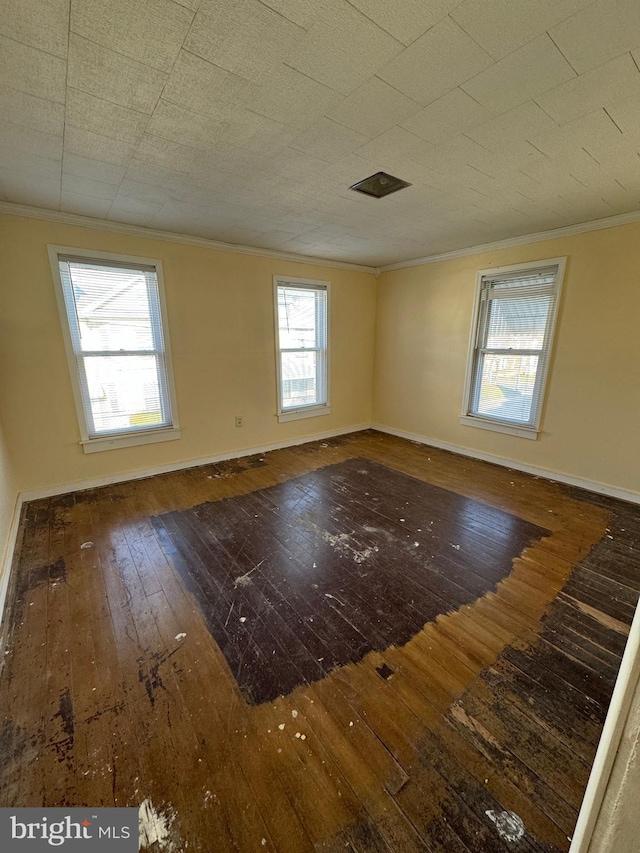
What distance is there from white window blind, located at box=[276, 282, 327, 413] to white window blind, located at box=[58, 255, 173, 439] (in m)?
1.53

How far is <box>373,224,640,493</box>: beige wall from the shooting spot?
302 centimetres

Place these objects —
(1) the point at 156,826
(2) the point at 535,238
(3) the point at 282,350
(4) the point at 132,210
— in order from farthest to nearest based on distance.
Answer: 1. (3) the point at 282,350
2. (2) the point at 535,238
3. (4) the point at 132,210
4. (1) the point at 156,826

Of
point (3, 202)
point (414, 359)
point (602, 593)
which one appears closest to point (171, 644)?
point (602, 593)

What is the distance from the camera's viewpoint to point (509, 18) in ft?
3.64

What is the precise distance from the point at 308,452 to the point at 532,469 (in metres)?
2.68

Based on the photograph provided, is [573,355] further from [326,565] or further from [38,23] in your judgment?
[38,23]

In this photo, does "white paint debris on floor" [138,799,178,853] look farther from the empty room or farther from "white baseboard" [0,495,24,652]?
"white baseboard" [0,495,24,652]

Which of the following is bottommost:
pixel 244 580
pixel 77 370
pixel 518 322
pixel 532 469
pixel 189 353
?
pixel 244 580

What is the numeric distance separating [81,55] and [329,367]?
3.91 meters

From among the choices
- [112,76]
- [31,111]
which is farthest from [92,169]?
[112,76]

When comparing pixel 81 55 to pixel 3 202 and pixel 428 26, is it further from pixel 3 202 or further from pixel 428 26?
pixel 3 202

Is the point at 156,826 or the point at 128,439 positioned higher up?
the point at 128,439

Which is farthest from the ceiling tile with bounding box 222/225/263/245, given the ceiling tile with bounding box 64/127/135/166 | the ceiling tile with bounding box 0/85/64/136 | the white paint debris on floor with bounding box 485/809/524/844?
the white paint debris on floor with bounding box 485/809/524/844

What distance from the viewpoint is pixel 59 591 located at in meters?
2.03
